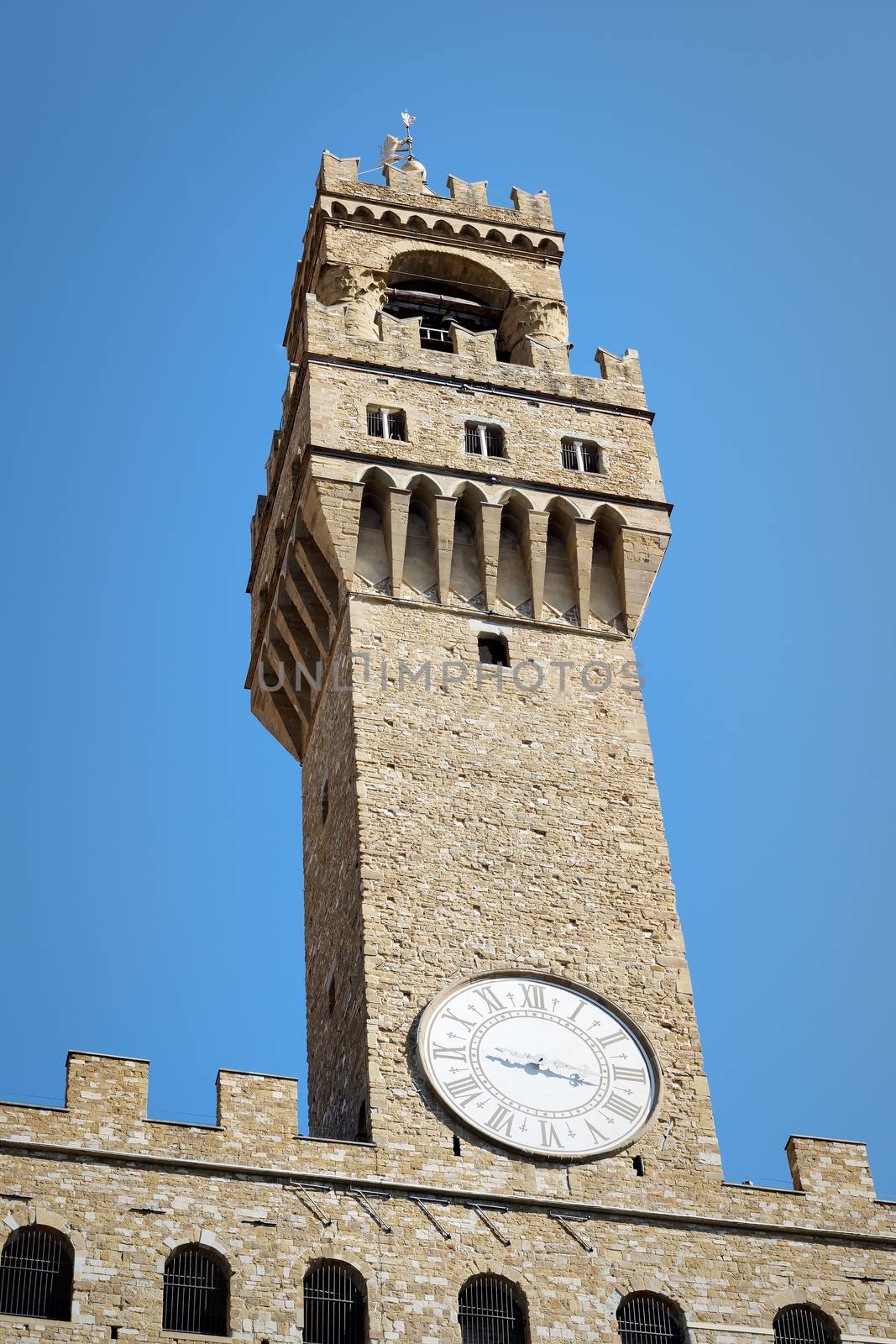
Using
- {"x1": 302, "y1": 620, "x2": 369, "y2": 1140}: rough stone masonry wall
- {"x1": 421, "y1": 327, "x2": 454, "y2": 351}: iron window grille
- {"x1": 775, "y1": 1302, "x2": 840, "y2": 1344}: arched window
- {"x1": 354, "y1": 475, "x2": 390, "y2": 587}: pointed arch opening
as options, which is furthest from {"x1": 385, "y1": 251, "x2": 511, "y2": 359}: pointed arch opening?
{"x1": 775, "y1": 1302, "x2": 840, "y2": 1344}: arched window

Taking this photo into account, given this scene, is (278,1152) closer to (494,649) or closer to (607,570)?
(494,649)

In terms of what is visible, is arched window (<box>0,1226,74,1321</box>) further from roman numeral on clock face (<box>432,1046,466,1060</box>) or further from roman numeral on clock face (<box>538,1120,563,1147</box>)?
roman numeral on clock face (<box>538,1120,563,1147</box>)

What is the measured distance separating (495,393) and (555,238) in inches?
272

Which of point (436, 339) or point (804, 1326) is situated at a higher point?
point (436, 339)

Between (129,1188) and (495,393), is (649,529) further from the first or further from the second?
Answer: (129,1188)

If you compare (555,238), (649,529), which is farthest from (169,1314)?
(555,238)

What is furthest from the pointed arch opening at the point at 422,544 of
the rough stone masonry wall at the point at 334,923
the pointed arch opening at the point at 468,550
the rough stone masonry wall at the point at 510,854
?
the rough stone masonry wall at the point at 334,923

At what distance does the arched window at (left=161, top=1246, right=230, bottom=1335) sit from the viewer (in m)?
25.4

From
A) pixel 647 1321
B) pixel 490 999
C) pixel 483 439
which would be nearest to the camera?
pixel 647 1321

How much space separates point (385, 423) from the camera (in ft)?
118

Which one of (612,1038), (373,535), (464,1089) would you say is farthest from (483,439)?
(464,1089)

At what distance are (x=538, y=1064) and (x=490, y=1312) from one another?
3826 millimetres

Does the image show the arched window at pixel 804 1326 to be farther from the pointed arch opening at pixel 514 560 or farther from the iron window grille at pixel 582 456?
the iron window grille at pixel 582 456

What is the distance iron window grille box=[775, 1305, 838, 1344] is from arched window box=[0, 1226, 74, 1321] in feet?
29.9
